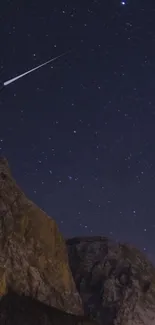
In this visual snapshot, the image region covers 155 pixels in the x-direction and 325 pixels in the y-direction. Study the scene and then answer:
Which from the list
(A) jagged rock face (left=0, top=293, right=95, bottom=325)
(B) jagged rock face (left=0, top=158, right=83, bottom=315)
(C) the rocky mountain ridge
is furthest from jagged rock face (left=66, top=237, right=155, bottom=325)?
(A) jagged rock face (left=0, top=293, right=95, bottom=325)

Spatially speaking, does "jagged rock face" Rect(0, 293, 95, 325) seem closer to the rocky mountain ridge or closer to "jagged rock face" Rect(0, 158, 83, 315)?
the rocky mountain ridge

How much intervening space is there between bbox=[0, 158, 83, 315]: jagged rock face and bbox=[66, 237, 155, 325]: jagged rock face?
6964 millimetres

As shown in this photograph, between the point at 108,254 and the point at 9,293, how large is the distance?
22521mm

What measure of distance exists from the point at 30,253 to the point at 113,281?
1480cm

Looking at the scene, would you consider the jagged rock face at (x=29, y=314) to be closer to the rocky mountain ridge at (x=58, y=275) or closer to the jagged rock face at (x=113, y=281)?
the rocky mountain ridge at (x=58, y=275)

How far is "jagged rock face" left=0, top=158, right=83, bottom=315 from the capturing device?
129ft

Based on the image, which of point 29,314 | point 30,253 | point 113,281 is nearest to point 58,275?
point 30,253

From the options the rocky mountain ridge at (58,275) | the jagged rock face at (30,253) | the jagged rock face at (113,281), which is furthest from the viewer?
the jagged rock face at (113,281)

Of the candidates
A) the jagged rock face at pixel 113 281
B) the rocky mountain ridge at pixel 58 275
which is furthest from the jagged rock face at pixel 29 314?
the jagged rock face at pixel 113 281

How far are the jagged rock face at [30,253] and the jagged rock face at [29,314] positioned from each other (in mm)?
984

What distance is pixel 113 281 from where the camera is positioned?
53.2 meters

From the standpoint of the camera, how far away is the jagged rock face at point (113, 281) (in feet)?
165

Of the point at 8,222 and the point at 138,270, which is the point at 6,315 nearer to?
the point at 8,222

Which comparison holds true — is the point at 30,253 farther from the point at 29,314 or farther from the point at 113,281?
the point at 113,281
